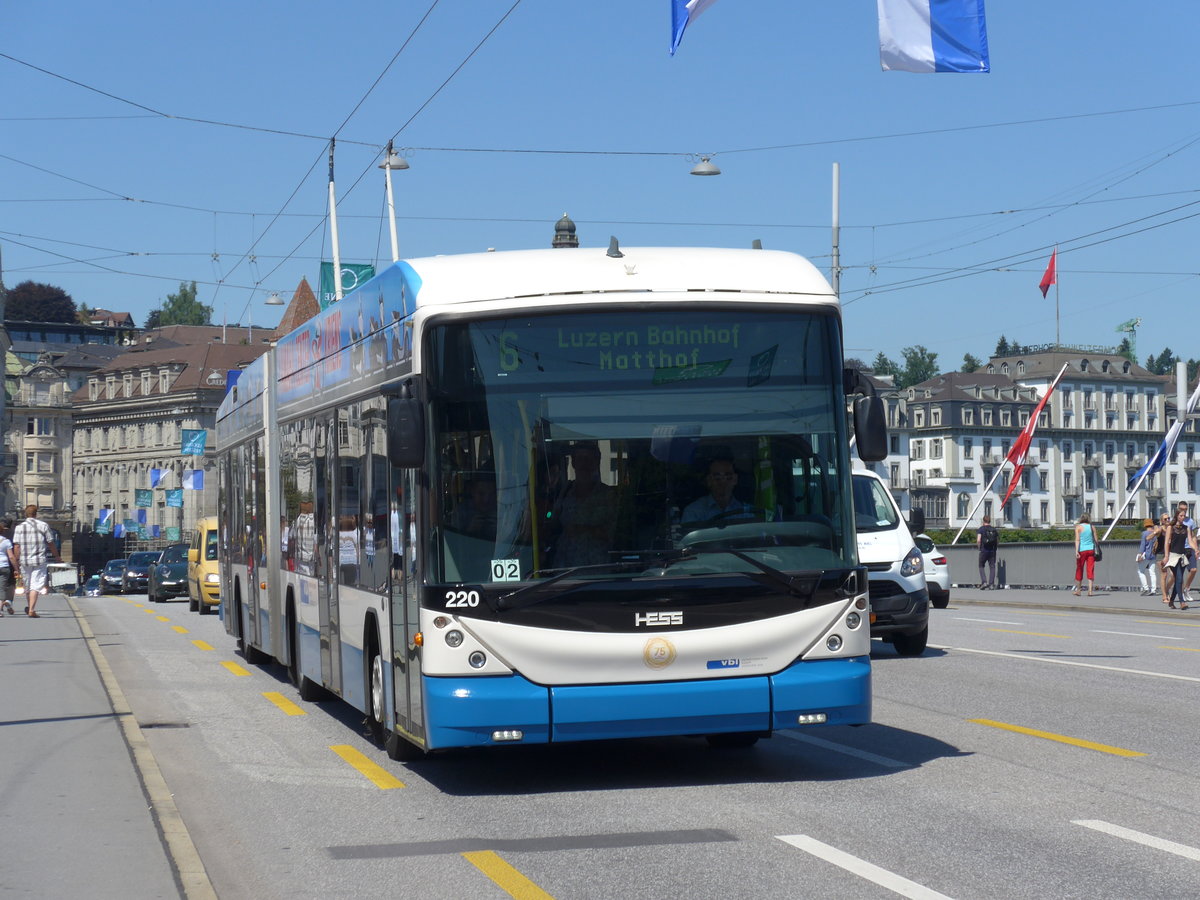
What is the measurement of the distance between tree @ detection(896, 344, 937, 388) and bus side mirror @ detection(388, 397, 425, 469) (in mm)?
176031

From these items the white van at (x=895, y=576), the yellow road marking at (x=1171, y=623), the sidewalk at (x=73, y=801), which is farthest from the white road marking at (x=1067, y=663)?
the sidewalk at (x=73, y=801)

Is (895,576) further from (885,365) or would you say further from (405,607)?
(885,365)

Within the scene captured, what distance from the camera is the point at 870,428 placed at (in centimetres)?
972

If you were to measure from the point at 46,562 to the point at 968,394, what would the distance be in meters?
126

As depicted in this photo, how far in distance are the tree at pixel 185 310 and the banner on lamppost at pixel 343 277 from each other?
130881 millimetres

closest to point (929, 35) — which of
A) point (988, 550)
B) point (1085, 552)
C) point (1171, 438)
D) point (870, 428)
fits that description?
point (870, 428)

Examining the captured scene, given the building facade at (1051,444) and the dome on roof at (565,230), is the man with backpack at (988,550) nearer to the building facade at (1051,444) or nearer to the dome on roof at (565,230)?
the dome on roof at (565,230)

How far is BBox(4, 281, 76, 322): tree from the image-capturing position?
175m

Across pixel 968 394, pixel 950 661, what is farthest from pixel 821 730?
pixel 968 394

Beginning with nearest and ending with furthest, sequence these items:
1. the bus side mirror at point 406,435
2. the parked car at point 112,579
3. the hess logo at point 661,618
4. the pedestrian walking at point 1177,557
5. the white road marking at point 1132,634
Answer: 1. the bus side mirror at point 406,435
2. the hess logo at point 661,618
3. the white road marking at point 1132,634
4. the pedestrian walking at point 1177,557
5. the parked car at point 112,579

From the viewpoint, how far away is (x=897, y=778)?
9.87 m

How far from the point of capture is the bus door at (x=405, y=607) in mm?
9766

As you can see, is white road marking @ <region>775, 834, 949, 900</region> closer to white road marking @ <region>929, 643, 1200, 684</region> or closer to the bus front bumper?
the bus front bumper

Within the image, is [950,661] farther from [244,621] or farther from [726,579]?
[726,579]
